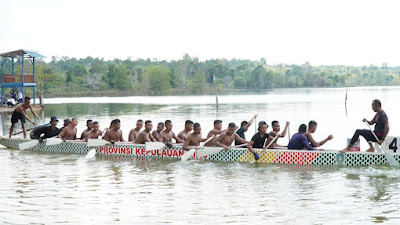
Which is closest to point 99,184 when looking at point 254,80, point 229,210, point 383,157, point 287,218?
point 229,210

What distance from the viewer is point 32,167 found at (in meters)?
14.8

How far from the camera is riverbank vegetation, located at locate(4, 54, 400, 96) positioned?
101562 mm

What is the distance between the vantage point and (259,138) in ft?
46.4

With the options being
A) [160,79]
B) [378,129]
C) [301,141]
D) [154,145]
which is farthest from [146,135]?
[160,79]

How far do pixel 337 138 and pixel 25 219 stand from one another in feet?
58.9

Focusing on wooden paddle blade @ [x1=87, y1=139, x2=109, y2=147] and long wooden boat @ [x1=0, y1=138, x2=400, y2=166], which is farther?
wooden paddle blade @ [x1=87, y1=139, x2=109, y2=147]

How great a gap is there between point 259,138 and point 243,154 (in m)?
0.64

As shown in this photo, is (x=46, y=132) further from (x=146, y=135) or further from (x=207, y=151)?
(x=207, y=151)

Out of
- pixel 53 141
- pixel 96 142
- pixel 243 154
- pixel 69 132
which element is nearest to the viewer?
pixel 243 154

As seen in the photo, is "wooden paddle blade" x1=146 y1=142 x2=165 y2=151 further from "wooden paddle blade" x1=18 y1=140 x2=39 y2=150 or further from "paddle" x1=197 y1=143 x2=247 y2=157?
"wooden paddle blade" x1=18 y1=140 x2=39 y2=150

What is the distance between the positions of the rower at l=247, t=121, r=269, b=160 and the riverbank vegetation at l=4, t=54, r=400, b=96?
210ft

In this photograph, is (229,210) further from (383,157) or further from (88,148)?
(88,148)

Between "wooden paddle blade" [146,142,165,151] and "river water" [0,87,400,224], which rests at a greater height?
"wooden paddle blade" [146,142,165,151]

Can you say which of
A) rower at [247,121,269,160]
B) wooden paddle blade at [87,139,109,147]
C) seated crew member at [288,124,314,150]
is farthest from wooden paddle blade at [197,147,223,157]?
wooden paddle blade at [87,139,109,147]
